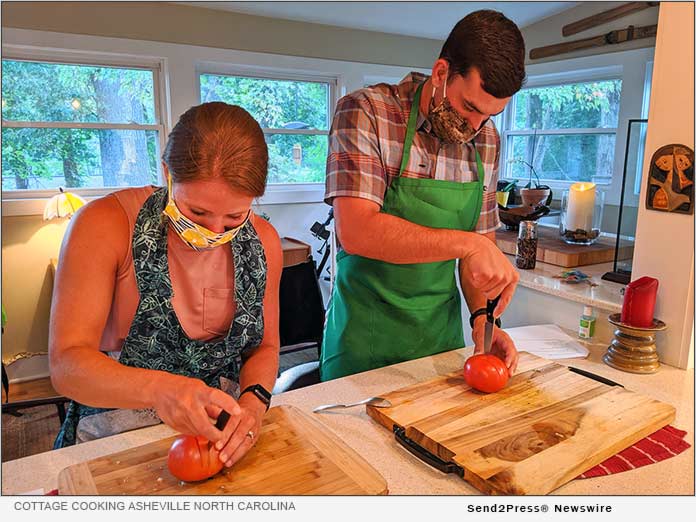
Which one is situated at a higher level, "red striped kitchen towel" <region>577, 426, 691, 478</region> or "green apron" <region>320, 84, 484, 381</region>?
"green apron" <region>320, 84, 484, 381</region>

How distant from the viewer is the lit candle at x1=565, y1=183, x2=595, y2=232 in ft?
6.79

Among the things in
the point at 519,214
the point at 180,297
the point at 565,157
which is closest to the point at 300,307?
the point at 519,214

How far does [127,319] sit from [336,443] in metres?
0.46

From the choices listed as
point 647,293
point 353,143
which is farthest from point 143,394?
point 647,293

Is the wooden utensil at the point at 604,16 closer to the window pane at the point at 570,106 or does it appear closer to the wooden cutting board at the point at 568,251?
the window pane at the point at 570,106

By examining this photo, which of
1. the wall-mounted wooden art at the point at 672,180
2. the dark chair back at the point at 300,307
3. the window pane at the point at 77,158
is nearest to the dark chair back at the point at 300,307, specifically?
the dark chair back at the point at 300,307

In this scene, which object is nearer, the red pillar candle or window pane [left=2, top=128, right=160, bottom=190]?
the red pillar candle

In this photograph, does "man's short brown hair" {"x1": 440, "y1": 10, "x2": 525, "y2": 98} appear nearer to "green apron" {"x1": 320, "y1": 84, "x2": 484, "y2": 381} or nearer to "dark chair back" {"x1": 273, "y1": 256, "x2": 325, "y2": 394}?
"green apron" {"x1": 320, "y1": 84, "x2": 484, "y2": 381}

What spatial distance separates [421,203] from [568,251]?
34.2 inches

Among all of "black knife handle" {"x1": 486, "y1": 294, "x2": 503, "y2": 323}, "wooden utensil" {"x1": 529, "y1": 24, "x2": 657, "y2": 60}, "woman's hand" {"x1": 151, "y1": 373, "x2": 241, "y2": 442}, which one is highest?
"wooden utensil" {"x1": 529, "y1": 24, "x2": 657, "y2": 60}

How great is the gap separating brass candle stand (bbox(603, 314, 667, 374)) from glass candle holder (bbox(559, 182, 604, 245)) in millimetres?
795

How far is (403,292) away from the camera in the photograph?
1.38 meters

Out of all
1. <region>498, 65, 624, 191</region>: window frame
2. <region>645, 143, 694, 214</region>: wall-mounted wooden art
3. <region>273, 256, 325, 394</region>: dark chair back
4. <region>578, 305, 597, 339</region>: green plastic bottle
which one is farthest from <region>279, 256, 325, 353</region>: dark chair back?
<region>498, 65, 624, 191</region>: window frame

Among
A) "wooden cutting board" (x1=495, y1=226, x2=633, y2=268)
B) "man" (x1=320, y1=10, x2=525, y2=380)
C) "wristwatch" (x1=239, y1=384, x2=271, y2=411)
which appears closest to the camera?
"wristwatch" (x1=239, y1=384, x2=271, y2=411)
